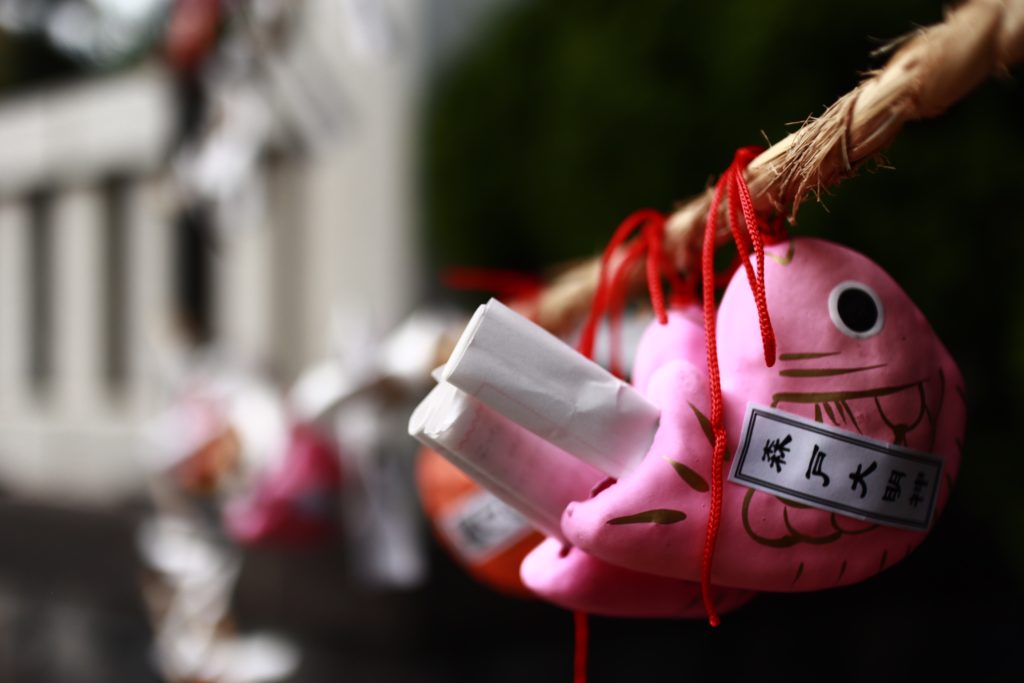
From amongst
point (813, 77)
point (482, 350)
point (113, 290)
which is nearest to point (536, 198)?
point (813, 77)

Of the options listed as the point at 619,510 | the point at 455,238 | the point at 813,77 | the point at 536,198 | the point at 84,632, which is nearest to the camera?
the point at 619,510

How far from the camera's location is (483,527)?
0.88 meters

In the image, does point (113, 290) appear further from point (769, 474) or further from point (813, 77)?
point (769, 474)

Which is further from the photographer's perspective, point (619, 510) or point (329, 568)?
point (329, 568)

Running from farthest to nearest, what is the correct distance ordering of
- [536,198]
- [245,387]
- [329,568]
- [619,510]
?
[329,568]
[536,198]
[245,387]
[619,510]

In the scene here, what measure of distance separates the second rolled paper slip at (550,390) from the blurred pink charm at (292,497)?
40.2 inches

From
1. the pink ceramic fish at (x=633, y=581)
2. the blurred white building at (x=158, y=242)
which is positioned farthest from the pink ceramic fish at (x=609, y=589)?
the blurred white building at (x=158, y=242)

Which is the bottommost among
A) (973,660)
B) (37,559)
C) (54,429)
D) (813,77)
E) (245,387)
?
(37,559)

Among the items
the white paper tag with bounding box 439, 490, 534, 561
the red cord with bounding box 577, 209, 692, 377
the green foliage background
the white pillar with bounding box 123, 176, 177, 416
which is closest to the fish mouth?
the red cord with bounding box 577, 209, 692, 377

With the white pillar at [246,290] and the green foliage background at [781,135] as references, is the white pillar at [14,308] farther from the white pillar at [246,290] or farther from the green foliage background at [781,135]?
the green foliage background at [781,135]

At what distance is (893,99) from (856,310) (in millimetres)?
113

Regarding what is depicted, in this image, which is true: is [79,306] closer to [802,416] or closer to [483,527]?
[483,527]

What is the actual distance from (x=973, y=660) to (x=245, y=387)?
160 centimetres

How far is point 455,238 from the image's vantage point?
104 inches
